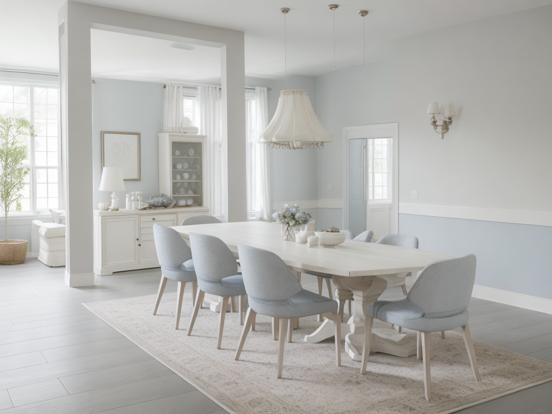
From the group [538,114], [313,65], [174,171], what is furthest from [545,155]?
[174,171]

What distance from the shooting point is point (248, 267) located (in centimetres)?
367

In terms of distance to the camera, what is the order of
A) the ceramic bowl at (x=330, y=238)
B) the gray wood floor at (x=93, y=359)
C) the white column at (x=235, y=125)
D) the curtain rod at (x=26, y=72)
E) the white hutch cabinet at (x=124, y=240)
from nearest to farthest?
the gray wood floor at (x=93, y=359)
the ceramic bowl at (x=330, y=238)
the white column at (x=235, y=125)
the white hutch cabinet at (x=124, y=240)
the curtain rod at (x=26, y=72)

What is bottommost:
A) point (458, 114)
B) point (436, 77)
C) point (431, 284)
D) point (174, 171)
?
point (431, 284)

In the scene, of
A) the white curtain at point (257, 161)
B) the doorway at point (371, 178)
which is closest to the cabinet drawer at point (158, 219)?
the white curtain at point (257, 161)

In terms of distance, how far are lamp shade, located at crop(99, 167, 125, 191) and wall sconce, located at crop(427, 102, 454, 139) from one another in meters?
4.13

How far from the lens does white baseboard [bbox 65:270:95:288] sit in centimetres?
614

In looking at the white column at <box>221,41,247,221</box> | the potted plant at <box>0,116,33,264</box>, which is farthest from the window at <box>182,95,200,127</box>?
the white column at <box>221,41,247,221</box>

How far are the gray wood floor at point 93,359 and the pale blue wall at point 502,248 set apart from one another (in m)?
0.30

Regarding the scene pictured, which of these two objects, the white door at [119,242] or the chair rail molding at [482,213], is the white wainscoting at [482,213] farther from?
the white door at [119,242]

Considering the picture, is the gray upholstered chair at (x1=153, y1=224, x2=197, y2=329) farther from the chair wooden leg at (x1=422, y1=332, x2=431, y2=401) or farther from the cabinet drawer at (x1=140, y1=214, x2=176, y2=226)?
the cabinet drawer at (x1=140, y1=214, x2=176, y2=226)

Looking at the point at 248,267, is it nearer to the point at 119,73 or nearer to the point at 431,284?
the point at 431,284

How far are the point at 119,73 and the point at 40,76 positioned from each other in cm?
115

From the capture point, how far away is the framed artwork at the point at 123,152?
8.58 m

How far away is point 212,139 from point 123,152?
4.57 feet
